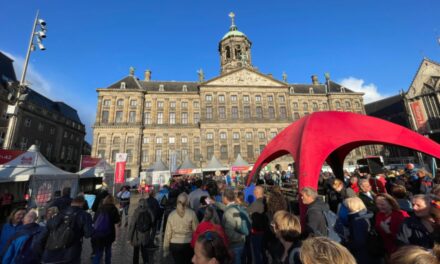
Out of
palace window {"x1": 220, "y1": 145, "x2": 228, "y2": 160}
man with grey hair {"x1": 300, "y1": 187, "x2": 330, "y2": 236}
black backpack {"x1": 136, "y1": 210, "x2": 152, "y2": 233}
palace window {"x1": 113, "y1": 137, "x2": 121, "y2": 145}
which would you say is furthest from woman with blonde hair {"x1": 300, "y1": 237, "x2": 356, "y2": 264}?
palace window {"x1": 113, "y1": 137, "x2": 121, "y2": 145}

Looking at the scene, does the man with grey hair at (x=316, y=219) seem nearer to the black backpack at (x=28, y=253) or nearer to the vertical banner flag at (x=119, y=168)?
the black backpack at (x=28, y=253)

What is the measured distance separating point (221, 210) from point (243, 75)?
36.2m

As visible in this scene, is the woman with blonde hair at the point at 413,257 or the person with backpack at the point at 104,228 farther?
the person with backpack at the point at 104,228

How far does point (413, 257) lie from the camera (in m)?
1.21

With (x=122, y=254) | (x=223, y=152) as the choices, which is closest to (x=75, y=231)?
(x=122, y=254)

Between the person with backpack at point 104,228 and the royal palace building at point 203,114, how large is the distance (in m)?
29.3

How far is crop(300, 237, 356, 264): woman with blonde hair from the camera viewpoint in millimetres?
1309

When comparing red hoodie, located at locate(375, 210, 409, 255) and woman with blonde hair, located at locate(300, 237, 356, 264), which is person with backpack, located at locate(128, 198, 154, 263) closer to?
woman with blonde hair, located at locate(300, 237, 356, 264)

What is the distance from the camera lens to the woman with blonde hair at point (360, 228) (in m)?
3.35

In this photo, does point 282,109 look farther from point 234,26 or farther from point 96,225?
point 96,225

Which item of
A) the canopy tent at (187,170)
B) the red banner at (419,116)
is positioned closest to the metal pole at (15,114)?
the canopy tent at (187,170)

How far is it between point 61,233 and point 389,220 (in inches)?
211

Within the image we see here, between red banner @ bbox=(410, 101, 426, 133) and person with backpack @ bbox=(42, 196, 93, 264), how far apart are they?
5012 cm

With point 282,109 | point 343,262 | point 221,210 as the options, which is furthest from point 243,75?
point 343,262
